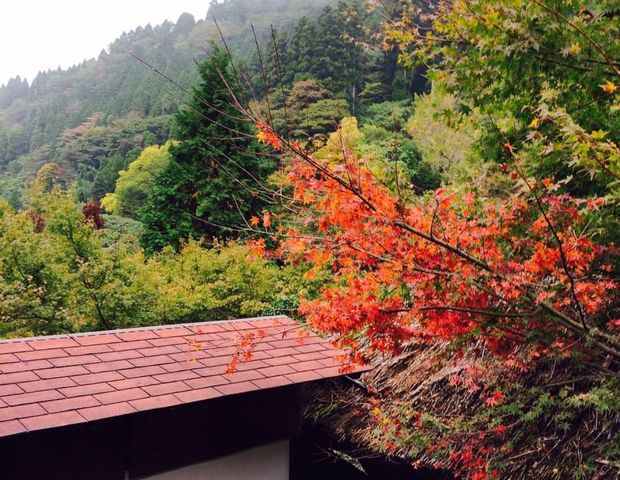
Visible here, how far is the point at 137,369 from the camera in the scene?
5.54 meters

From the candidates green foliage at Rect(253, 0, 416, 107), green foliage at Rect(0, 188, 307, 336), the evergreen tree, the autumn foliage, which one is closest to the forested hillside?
the autumn foliage

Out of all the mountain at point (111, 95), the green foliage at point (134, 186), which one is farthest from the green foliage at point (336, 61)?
the green foliage at point (134, 186)

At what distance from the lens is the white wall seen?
5613 mm

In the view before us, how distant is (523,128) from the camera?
579 cm

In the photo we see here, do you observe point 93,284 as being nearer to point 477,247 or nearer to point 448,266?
point 477,247

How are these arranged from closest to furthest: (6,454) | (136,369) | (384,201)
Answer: (384,201) → (6,454) → (136,369)

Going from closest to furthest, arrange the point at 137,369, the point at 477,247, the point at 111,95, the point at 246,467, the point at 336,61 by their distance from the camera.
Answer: the point at 477,247, the point at 137,369, the point at 246,467, the point at 336,61, the point at 111,95

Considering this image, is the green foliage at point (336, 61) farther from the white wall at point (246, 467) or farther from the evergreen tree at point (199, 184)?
the white wall at point (246, 467)

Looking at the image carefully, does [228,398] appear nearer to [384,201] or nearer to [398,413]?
[398,413]

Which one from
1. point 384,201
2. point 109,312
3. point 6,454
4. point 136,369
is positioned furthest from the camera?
point 109,312

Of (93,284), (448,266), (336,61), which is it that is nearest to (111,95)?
(336,61)

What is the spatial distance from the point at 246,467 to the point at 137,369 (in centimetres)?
152

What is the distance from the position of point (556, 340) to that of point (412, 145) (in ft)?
75.1

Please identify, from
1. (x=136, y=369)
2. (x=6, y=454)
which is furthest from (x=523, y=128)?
(x=6, y=454)
